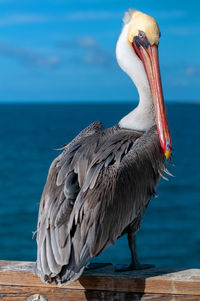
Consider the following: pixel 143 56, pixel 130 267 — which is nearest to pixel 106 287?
pixel 130 267

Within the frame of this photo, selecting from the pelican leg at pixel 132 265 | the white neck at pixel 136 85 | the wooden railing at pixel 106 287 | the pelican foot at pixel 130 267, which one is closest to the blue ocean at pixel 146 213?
the white neck at pixel 136 85

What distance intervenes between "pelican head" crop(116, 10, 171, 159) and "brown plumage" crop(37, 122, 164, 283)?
20cm

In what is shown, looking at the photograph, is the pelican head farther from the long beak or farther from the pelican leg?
the pelican leg

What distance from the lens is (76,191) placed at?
3.40 meters

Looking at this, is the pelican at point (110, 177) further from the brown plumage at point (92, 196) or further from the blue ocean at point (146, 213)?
the blue ocean at point (146, 213)

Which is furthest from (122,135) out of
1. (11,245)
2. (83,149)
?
(11,245)

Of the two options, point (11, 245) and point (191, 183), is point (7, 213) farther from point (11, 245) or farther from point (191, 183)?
point (191, 183)

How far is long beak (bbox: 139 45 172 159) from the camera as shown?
3.68 metres

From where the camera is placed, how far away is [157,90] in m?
3.94

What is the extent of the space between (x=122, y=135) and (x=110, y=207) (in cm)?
67

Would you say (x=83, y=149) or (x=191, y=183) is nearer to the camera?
(x=83, y=149)

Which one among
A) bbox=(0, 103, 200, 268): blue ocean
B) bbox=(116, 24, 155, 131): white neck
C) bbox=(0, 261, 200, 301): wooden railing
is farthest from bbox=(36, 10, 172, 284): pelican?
bbox=(0, 103, 200, 268): blue ocean

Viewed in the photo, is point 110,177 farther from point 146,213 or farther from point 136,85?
point 146,213

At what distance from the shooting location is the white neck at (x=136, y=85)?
160 inches
